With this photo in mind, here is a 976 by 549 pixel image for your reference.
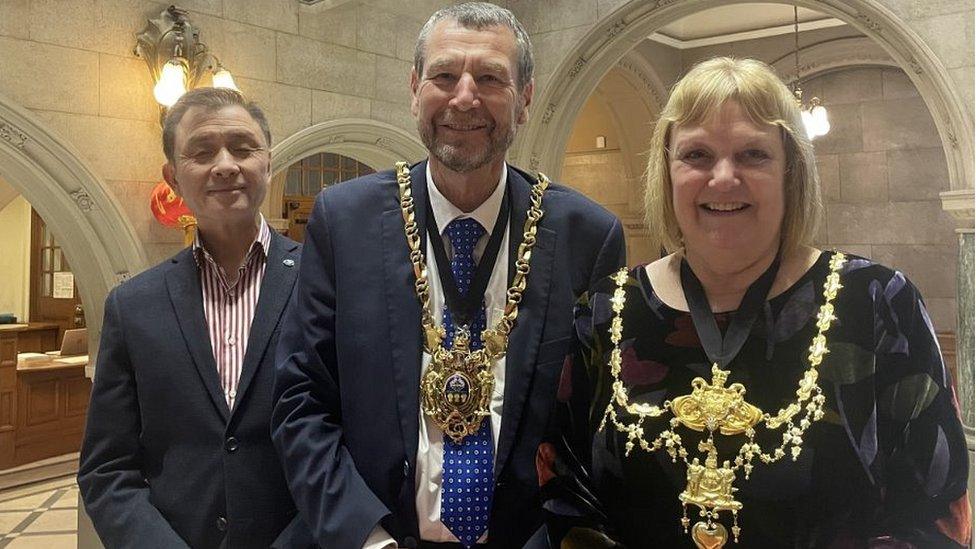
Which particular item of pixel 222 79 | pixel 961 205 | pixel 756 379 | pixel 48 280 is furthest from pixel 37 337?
pixel 756 379

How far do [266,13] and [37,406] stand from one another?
4461mm

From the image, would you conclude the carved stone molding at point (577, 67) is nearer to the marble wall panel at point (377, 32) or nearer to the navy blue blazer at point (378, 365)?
the marble wall panel at point (377, 32)

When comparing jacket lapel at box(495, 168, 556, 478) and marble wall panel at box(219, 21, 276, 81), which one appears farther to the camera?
marble wall panel at box(219, 21, 276, 81)

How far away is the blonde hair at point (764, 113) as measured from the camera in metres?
1.16

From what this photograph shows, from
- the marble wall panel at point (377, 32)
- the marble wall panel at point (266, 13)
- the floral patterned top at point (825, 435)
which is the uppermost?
the marble wall panel at point (377, 32)

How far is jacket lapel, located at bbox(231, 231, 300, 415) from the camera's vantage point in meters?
1.61

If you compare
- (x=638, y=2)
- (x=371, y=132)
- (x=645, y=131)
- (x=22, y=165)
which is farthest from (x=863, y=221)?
(x=22, y=165)

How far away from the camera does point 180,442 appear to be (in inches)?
64.1

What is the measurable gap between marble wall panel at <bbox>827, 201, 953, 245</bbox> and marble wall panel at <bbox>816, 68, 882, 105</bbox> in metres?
1.15

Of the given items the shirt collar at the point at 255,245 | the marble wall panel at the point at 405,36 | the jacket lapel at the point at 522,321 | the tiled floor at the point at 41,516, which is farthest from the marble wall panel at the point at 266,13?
the tiled floor at the point at 41,516

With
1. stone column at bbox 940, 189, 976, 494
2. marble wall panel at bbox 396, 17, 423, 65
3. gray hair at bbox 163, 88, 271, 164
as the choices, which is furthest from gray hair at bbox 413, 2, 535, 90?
marble wall panel at bbox 396, 17, 423, 65

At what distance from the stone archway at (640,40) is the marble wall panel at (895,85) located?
3537mm

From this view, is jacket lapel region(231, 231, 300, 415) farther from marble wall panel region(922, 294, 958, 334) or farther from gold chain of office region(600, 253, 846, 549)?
marble wall panel region(922, 294, 958, 334)

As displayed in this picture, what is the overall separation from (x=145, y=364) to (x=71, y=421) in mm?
6400
